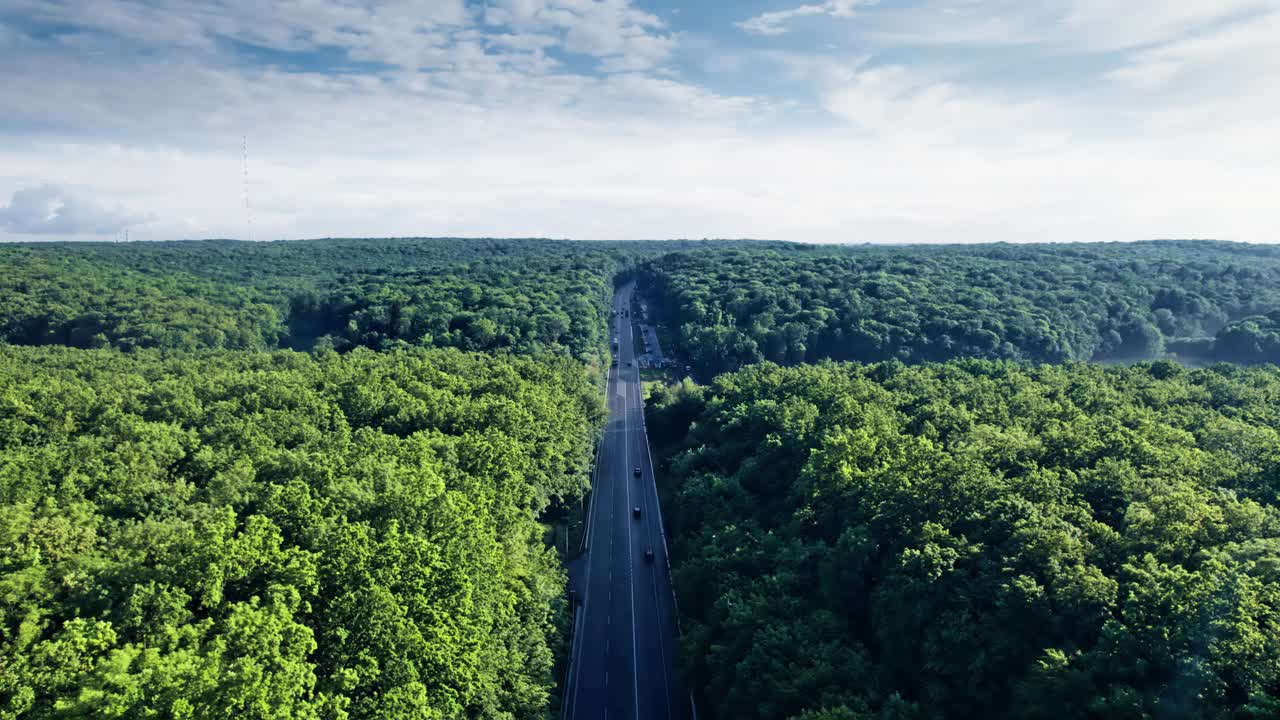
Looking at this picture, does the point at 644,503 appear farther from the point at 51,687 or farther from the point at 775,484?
the point at 51,687

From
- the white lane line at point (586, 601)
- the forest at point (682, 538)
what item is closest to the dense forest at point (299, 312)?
the forest at point (682, 538)

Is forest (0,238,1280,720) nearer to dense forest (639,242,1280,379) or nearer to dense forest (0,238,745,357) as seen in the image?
dense forest (0,238,745,357)

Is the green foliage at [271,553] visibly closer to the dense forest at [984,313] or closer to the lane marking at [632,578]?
the lane marking at [632,578]

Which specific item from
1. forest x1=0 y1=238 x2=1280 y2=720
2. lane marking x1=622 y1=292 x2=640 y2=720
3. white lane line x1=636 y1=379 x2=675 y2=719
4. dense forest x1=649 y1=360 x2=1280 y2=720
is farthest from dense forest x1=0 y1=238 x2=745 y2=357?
dense forest x1=649 y1=360 x2=1280 y2=720

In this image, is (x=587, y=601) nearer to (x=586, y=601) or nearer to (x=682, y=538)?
(x=586, y=601)

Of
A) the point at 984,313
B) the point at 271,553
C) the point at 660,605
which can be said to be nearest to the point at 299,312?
the point at 660,605

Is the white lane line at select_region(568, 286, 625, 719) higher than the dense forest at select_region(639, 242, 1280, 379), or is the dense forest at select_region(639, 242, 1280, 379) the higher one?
the dense forest at select_region(639, 242, 1280, 379)
